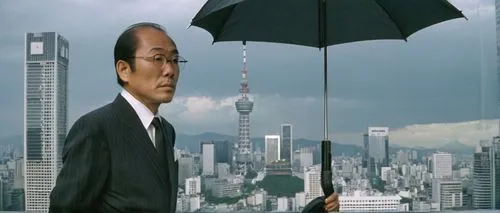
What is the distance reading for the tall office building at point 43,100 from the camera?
10.4 feet

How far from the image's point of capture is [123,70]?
792 millimetres

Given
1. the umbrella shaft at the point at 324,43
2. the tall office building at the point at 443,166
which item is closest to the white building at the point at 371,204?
the tall office building at the point at 443,166

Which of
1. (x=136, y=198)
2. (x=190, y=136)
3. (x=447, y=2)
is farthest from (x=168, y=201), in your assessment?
(x=190, y=136)

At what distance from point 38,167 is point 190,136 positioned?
790 mm

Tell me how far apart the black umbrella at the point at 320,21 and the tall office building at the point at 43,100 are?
1.49 meters

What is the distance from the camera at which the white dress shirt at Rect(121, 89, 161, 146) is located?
2.58 ft

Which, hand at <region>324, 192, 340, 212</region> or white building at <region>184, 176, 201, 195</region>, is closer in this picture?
hand at <region>324, 192, 340, 212</region>

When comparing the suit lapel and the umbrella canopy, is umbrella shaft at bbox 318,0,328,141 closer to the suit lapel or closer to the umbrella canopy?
the umbrella canopy

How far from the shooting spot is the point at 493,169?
3217mm

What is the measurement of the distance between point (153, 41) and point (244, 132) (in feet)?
8.12

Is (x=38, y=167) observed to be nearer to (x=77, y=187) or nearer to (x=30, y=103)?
(x=30, y=103)

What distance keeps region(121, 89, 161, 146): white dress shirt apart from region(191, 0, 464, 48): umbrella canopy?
1.12 meters

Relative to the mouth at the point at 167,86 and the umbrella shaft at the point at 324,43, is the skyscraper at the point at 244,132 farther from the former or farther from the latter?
the mouth at the point at 167,86

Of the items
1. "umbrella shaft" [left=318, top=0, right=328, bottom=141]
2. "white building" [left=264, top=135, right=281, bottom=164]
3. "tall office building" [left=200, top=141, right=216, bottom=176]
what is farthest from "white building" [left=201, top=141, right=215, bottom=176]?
"umbrella shaft" [left=318, top=0, right=328, bottom=141]
